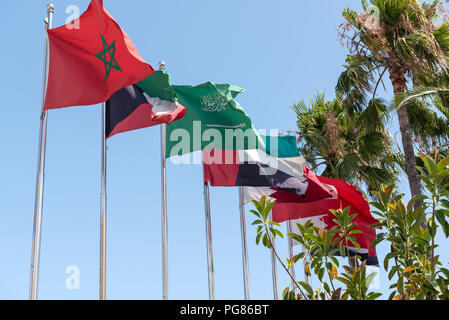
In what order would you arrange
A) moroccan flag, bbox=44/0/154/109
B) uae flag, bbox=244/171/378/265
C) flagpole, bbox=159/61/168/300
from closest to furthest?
moroccan flag, bbox=44/0/154/109 → flagpole, bbox=159/61/168/300 → uae flag, bbox=244/171/378/265

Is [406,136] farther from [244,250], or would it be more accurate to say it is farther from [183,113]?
[183,113]

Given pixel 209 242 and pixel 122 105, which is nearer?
pixel 122 105

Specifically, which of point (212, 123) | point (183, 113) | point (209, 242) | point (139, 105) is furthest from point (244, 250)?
point (139, 105)

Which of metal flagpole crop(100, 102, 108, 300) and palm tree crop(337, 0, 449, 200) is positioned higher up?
A: palm tree crop(337, 0, 449, 200)

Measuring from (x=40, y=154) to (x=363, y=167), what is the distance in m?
12.0

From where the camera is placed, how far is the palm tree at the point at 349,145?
17562mm

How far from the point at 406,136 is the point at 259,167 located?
14.9ft

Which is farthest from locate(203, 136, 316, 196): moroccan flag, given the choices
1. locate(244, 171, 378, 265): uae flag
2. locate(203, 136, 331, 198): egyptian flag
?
locate(244, 171, 378, 265): uae flag

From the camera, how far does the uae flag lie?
1487 centimetres

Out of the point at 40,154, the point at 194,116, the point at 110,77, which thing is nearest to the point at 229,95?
the point at 194,116

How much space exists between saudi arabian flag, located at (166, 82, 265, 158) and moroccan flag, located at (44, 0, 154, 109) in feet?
9.07

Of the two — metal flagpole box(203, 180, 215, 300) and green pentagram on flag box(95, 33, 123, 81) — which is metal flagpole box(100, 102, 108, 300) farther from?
metal flagpole box(203, 180, 215, 300)

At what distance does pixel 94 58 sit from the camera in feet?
32.6

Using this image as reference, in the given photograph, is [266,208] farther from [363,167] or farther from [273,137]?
[363,167]
